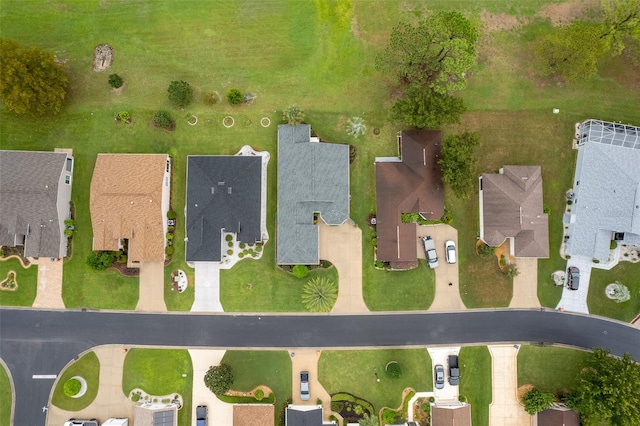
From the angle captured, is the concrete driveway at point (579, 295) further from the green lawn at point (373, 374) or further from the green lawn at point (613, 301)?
the green lawn at point (373, 374)

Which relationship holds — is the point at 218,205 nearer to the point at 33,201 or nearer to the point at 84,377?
the point at 33,201

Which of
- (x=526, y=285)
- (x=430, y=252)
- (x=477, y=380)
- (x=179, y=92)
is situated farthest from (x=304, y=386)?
(x=179, y=92)

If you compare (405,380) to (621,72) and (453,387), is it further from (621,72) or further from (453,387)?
(621,72)

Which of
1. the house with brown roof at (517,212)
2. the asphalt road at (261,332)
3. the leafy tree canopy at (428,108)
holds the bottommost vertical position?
the asphalt road at (261,332)

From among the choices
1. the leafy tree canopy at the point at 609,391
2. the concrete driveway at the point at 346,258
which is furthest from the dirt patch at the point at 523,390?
the concrete driveway at the point at 346,258

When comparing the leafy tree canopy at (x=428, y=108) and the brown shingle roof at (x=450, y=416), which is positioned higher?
the leafy tree canopy at (x=428, y=108)

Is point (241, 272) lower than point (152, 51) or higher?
lower

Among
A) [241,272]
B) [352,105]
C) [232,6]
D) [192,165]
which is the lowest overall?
[241,272]

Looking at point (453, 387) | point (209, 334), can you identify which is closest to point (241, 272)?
point (209, 334)
